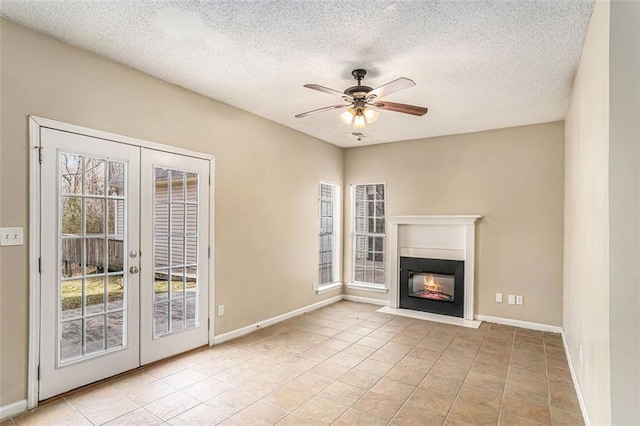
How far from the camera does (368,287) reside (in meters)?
6.09

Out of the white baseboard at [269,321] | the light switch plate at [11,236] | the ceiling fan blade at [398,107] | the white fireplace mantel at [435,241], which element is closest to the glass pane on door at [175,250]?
the white baseboard at [269,321]

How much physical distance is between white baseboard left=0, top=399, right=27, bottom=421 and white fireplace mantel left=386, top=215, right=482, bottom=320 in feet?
15.1

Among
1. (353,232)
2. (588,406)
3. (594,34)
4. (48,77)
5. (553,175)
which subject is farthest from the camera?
(353,232)

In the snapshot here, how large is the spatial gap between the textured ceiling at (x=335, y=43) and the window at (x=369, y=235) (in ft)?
8.09

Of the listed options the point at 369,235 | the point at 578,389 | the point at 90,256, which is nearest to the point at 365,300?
the point at 369,235

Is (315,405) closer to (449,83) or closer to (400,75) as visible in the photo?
(400,75)

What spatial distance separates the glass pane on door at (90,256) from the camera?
2.79 metres

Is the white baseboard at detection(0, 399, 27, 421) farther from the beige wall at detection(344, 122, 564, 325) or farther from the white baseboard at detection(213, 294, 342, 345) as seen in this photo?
the beige wall at detection(344, 122, 564, 325)

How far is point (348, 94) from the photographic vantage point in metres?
3.07

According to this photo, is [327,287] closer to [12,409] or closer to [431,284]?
[431,284]

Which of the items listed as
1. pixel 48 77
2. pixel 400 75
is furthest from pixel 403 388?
pixel 48 77

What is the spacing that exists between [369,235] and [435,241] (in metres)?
1.21

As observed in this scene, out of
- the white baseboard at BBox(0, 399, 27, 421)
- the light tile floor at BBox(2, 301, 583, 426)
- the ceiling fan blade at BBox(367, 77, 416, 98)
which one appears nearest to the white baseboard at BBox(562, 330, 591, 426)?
the light tile floor at BBox(2, 301, 583, 426)

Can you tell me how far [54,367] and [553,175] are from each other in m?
5.77
